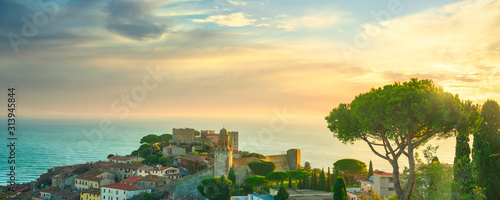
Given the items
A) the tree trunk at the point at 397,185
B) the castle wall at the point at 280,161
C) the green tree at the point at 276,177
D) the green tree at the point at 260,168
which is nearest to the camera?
the tree trunk at the point at 397,185

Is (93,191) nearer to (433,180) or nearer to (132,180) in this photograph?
(132,180)

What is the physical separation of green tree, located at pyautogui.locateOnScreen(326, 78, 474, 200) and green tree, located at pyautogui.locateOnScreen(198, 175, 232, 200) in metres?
19.6

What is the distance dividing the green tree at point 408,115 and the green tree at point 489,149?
1.70 meters

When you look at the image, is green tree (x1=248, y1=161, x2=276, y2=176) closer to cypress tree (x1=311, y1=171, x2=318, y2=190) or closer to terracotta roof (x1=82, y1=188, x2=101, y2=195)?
cypress tree (x1=311, y1=171, x2=318, y2=190)

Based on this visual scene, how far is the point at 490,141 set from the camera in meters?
17.8

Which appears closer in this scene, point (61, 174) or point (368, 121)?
point (368, 121)

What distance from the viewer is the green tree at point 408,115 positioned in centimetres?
1694

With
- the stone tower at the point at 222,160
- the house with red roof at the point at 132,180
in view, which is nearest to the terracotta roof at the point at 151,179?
the house with red roof at the point at 132,180

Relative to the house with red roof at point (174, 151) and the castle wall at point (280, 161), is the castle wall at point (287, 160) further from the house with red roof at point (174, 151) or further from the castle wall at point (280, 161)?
the house with red roof at point (174, 151)

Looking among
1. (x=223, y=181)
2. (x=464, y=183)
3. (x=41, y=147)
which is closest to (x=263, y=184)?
(x=223, y=181)

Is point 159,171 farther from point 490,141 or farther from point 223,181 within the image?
point 490,141

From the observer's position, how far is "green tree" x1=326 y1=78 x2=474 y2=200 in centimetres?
1694

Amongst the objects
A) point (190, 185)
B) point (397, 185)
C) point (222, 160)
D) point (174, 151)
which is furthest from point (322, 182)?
point (174, 151)

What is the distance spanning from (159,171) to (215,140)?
1901cm
